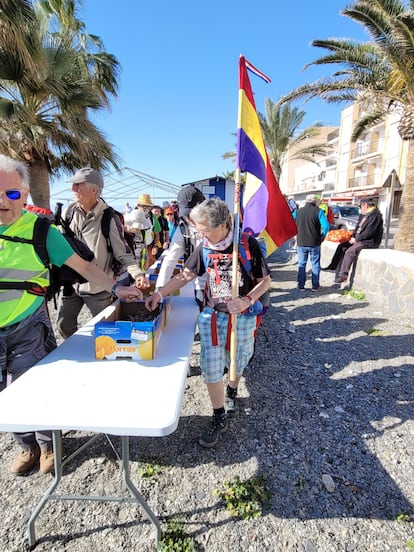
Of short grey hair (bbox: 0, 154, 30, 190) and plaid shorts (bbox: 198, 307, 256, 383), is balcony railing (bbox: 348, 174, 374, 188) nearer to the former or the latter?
plaid shorts (bbox: 198, 307, 256, 383)

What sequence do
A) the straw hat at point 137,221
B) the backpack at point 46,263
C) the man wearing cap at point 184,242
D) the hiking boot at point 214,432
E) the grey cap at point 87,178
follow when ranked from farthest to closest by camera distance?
1. the straw hat at point 137,221
2. the man wearing cap at point 184,242
3. the grey cap at point 87,178
4. the hiking boot at point 214,432
5. the backpack at point 46,263

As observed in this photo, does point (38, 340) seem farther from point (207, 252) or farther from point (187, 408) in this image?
point (187, 408)

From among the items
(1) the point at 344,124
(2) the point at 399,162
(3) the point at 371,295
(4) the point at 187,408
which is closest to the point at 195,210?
(4) the point at 187,408

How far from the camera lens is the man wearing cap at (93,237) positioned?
8.48 feet

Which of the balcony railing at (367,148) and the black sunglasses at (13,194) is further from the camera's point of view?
the balcony railing at (367,148)

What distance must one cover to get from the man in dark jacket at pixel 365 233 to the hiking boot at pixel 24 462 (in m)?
5.94

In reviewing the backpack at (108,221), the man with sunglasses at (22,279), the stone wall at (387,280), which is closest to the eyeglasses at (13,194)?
the man with sunglasses at (22,279)

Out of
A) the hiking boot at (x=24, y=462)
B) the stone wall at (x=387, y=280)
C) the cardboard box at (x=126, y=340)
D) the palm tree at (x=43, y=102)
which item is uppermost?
Answer: the palm tree at (x=43, y=102)

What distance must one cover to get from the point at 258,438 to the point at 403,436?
111 centimetres

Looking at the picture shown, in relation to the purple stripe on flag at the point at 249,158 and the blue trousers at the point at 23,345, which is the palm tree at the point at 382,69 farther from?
the blue trousers at the point at 23,345

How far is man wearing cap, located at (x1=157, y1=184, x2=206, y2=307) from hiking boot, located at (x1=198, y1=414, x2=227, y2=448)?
0.87m

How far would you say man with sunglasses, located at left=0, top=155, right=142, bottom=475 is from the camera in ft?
5.60

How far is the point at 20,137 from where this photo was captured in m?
7.92

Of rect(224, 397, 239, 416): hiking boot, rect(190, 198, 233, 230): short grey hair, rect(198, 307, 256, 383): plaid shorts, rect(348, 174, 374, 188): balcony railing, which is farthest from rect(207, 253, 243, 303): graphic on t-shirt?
rect(348, 174, 374, 188): balcony railing
